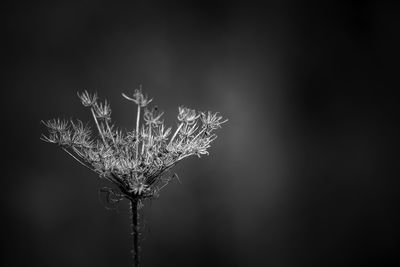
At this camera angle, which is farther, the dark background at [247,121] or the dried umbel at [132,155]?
the dark background at [247,121]

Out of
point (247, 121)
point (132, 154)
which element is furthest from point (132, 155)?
point (247, 121)

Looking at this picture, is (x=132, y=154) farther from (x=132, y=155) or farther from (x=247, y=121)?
(x=247, y=121)

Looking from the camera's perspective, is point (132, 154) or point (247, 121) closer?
point (132, 154)

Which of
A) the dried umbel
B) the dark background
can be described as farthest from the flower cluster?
the dark background

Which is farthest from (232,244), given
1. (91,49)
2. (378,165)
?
(91,49)

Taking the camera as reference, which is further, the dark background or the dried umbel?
the dark background

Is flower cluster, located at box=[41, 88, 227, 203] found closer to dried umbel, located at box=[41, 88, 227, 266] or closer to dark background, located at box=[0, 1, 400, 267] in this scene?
dried umbel, located at box=[41, 88, 227, 266]

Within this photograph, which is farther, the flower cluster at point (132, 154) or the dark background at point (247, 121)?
the dark background at point (247, 121)

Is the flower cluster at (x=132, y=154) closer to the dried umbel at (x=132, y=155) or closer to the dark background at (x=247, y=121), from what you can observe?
the dried umbel at (x=132, y=155)

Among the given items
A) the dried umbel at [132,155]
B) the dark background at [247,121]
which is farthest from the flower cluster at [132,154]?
the dark background at [247,121]
